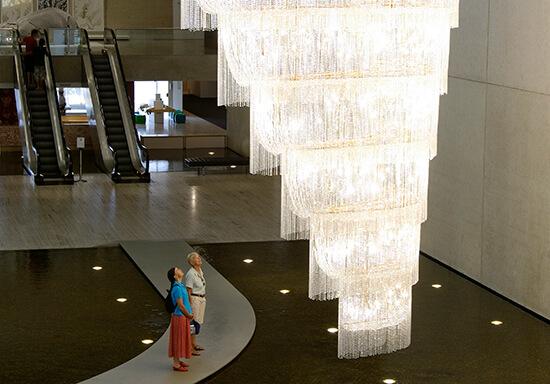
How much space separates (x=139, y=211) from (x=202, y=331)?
7827mm

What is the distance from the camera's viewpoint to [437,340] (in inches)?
535

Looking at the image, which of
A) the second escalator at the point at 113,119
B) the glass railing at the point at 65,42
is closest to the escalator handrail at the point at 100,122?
the second escalator at the point at 113,119

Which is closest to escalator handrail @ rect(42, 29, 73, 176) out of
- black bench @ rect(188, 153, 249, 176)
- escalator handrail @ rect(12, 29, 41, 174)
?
escalator handrail @ rect(12, 29, 41, 174)

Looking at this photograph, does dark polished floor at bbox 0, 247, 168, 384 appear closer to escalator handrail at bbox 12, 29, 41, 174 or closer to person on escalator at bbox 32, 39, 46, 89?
escalator handrail at bbox 12, 29, 41, 174

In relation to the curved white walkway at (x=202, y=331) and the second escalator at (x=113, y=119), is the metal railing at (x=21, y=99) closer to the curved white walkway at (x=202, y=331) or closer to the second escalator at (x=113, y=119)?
the second escalator at (x=113, y=119)

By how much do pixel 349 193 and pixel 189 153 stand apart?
61.1 feet

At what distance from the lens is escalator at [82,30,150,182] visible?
2533 centimetres

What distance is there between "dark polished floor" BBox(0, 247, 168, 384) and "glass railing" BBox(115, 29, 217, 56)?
12.4 metres

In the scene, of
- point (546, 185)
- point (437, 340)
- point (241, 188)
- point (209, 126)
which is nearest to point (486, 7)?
point (546, 185)

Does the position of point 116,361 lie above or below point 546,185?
below

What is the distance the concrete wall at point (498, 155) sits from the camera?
14.5 meters

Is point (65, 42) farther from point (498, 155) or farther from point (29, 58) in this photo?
point (498, 155)

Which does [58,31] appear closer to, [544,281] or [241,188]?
[241,188]

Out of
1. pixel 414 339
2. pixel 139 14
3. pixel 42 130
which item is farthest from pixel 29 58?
pixel 414 339
